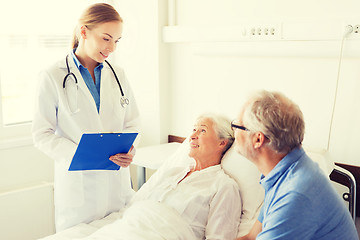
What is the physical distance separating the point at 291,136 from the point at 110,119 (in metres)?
1.04

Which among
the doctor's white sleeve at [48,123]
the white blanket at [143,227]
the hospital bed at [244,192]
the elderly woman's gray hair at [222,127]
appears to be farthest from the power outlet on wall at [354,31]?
the doctor's white sleeve at [48,123]

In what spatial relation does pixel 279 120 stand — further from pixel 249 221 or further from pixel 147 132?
pixel 147 132

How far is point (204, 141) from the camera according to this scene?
2.20m

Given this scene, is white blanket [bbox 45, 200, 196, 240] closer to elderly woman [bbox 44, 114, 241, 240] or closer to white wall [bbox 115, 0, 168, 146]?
elderly woman [bbox 44, 114, 241, 240]

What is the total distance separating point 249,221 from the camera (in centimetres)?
197

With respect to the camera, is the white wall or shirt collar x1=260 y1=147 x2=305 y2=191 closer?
shirt collar x1=260 y1=147 x2=305 y2=191

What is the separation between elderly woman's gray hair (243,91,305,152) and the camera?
4.56 ft

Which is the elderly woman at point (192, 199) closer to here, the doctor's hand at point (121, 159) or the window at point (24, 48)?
the doctor's hand at point (121, 159)

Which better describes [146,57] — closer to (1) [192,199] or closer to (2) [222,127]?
(2) [222,127]

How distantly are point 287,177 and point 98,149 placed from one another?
0.88m

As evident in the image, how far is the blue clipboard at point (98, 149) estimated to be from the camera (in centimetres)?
184

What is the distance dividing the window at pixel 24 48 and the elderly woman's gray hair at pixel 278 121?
2.01m

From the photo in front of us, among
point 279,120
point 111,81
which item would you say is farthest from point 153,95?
point 279,120

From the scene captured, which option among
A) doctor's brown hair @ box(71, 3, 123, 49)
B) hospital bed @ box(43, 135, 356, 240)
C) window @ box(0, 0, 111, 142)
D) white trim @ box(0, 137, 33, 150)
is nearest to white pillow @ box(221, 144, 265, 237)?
hospital bed @ box(43, 135, 356, 240)
